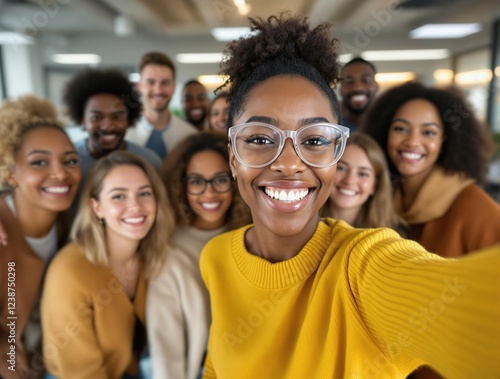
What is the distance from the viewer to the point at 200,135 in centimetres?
221

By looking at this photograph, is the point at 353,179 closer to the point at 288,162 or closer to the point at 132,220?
the point at 288,162

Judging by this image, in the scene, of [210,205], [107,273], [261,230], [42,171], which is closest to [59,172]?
[42,171]

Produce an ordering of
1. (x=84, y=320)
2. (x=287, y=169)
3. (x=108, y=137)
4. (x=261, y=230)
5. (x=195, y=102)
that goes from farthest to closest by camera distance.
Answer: (x=195, y=102)
(x=108, y=137)
(x=84, y=320)
(x=261, y=230)
(x=287, y=169)

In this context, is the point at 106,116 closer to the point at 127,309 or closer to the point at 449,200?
the point at 127,309

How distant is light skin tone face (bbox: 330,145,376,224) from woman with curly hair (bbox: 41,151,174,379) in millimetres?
1008

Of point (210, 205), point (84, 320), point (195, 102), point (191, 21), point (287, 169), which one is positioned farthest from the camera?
point (191, 21)

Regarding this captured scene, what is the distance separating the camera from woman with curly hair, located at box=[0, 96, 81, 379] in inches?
70.4

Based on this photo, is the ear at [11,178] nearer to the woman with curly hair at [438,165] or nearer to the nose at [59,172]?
the nose at [59,172]

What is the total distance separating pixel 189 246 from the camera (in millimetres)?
2018

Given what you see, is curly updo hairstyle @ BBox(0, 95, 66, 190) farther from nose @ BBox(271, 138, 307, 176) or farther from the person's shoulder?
the person's shoulder

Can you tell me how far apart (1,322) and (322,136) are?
190 cm

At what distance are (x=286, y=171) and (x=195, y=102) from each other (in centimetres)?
339

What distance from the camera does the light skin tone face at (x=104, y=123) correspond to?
103 inches

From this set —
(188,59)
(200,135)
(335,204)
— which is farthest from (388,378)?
(188,59)
